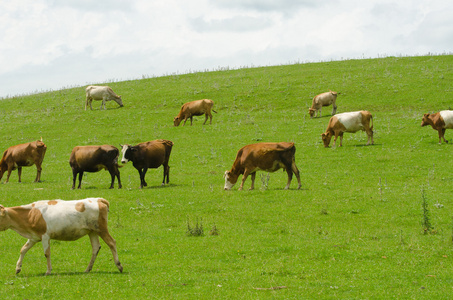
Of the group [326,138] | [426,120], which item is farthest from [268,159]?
[426,120]

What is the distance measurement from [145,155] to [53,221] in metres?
12.3

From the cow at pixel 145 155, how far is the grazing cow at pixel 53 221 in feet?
37.4

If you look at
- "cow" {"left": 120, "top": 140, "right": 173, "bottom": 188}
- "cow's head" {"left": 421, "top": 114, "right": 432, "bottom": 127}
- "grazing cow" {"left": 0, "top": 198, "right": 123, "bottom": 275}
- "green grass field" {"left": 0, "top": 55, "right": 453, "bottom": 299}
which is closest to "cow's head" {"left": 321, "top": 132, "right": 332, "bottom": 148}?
"green grass field" {"left": 0, "top": 55, "right": 453, "bottom": 299}

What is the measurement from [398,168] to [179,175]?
10.5 meters

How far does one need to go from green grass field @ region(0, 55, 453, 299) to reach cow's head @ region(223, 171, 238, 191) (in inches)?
16.9

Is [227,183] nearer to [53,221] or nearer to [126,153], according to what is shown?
[126,153]

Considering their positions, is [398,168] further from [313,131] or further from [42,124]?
[42,124]

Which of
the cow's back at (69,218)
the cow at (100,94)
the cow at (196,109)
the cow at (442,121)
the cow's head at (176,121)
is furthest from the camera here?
the cow at (100,94)

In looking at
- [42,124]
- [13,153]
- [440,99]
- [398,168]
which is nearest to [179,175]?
[13,153]

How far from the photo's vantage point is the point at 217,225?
54.7 feet

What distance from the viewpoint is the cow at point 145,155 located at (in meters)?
23.2

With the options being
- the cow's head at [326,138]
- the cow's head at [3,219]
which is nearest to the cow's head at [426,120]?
the cow's head at [326,138]

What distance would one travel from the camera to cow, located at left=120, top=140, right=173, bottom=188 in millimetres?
23234

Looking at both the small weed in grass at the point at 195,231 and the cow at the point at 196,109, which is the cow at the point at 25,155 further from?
the cow at the point at 196,109
